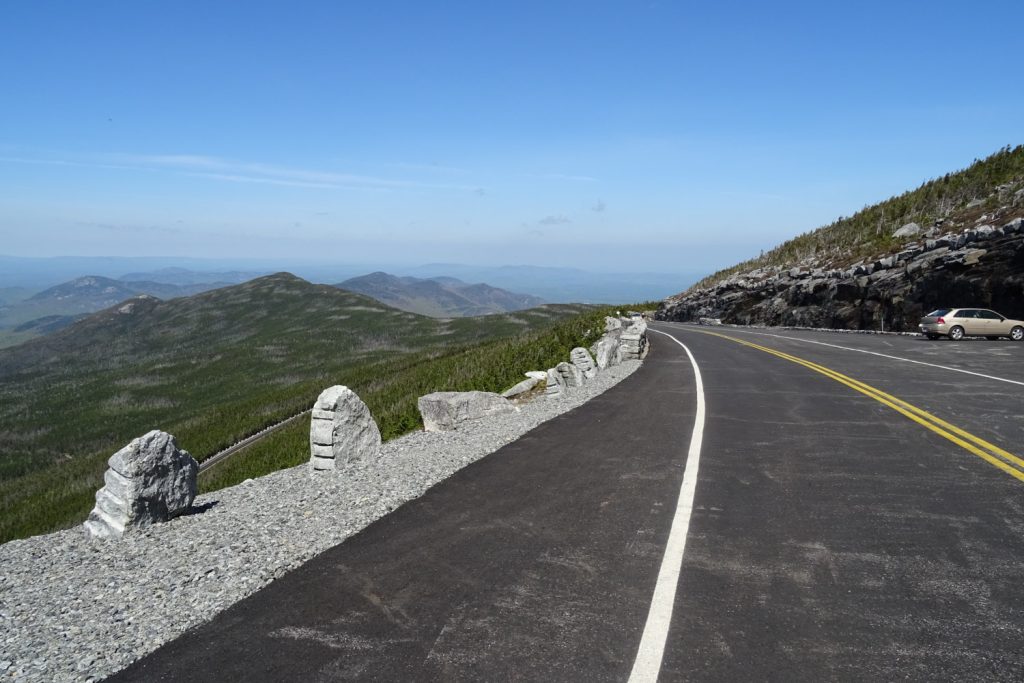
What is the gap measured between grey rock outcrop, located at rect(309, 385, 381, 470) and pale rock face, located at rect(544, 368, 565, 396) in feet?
23.2

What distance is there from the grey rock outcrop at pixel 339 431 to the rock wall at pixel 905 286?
2945 cm

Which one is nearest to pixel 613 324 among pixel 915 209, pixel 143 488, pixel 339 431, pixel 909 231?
pixel 339 431

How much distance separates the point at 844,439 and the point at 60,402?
217022 mm

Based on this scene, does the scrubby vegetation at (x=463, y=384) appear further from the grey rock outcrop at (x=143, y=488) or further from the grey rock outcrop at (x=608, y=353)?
the grey rock outcrop at (x=143, y=488)

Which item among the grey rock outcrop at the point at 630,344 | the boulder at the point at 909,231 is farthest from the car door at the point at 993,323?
the grey rock outcrop at the point at 630,344

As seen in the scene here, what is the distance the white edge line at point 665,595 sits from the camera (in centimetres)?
373

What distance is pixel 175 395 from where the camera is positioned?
17200 centimetres

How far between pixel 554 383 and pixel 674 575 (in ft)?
38.6

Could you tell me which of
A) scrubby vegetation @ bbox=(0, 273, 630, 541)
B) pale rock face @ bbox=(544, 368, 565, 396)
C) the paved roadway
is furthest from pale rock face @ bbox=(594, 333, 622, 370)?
the paved roadway

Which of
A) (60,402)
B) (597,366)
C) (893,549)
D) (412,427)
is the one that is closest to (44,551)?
(893,549)

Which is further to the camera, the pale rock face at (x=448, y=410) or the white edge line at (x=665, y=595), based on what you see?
the pale rock face at (x=448, y=410)

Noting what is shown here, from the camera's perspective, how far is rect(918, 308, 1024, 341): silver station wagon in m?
25.2

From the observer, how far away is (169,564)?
589 centimetres

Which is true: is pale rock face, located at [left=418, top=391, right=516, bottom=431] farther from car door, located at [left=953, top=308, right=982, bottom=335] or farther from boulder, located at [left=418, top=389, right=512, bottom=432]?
car door, located at [left=953, top=308, right=982, bottom=335]
